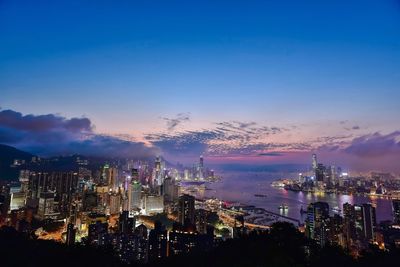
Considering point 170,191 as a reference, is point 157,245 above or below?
below

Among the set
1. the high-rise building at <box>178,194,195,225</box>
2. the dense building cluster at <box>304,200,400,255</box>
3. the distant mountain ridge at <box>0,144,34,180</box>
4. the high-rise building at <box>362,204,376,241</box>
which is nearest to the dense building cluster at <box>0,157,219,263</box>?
the high-rise building at <box>178,194,195,225</box>

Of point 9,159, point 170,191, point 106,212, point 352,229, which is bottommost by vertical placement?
point 106,212

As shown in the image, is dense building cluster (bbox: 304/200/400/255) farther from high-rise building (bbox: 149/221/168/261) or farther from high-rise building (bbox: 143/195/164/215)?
high-rise building (bbox: 143/195/164/215)

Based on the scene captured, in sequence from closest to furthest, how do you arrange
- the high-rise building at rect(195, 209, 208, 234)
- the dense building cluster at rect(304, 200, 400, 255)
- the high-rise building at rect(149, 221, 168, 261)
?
1. the high-rise building at rect(149, 221, 168, 261)
2. the dense building cluster at rect(304, 200, 400, 255)
3. the high-rise building at rect(195, 209, 208, 234)

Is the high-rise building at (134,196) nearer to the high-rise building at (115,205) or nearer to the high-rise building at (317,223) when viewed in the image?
the high-rise building at (115,205)

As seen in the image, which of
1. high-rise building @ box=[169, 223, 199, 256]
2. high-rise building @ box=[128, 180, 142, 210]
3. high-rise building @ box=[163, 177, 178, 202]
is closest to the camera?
high-rise building @ box=[169, 223, 199, 256]

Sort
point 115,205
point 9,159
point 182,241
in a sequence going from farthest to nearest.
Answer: point 9,159, point 115,205, point 182,241

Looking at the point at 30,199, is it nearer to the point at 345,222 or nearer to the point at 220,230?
the point at 220,230

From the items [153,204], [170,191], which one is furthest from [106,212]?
[170,191]

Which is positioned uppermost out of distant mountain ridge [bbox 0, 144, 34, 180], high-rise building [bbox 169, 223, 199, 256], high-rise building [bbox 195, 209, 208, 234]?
distant mountain ridge [bbox 0, 144, 34, 180]

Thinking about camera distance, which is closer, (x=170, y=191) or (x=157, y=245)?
(x=157, y=245)

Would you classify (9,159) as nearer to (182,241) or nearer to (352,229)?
(182,241)
